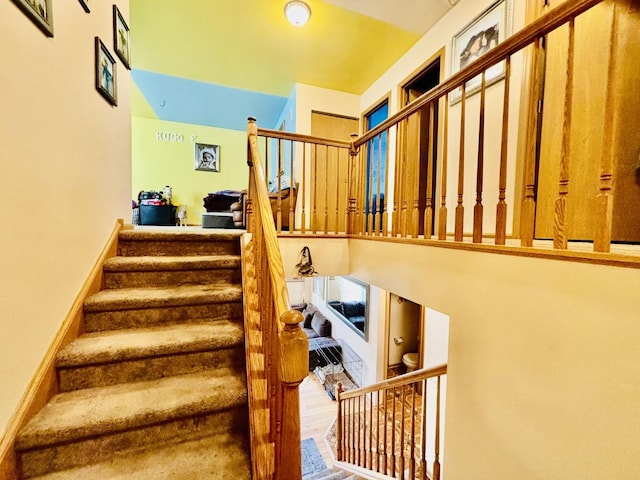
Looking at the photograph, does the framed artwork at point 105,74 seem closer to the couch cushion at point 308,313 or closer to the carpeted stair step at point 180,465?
the carpeted stair step at point 180,465

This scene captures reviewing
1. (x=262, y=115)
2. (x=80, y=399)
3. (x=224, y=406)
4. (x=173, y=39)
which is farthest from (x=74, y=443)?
(x=262, y=115)

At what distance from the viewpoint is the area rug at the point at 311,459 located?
11.4 ft

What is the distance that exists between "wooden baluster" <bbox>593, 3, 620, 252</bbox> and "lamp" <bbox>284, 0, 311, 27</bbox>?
107 inches

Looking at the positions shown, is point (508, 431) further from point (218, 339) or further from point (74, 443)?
point (74, 443)

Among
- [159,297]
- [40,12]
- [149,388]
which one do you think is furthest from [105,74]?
[149,388]

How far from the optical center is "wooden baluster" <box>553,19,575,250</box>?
3.15ft

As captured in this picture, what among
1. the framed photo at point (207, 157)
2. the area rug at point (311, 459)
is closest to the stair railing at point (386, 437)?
the area rug at point (311, 459)

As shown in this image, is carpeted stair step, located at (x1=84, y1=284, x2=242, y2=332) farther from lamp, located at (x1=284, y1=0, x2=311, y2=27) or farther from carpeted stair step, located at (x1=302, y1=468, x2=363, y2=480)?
lamp, located at (x1=284, y1=0, x2=311, y2=27)

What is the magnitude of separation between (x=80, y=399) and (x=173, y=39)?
3.78 meters

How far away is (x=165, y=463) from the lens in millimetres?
1082

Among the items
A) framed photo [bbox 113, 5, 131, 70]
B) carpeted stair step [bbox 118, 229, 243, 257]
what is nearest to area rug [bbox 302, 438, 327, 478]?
carpeted stair step [bbox 118, 229, 243, 257]

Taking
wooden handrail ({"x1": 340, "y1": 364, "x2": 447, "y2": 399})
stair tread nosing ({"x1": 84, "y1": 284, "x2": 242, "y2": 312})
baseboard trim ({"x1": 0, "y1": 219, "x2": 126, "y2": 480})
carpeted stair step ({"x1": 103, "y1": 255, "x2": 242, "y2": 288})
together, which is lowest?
wooden handrail ({"x1": 340, "y1": 364, "x2": 447, "y2": 399})

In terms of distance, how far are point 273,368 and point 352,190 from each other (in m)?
1.97

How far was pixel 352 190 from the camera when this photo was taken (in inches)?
105
